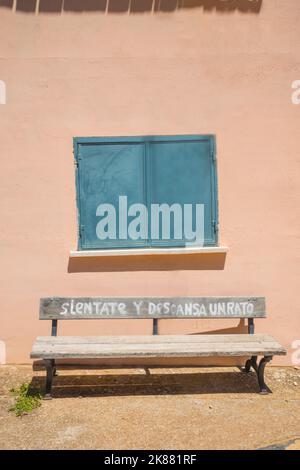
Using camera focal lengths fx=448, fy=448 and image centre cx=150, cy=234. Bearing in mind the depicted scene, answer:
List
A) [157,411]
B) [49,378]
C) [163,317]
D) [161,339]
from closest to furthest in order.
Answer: [157,411]
[49,378]
[161,339]
[163,317]

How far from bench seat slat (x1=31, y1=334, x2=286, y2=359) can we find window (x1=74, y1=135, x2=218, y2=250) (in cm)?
95

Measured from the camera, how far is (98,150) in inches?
181

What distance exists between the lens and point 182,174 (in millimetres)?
4605

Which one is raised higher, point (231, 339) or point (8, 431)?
point (231, 339)

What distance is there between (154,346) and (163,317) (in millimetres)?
437

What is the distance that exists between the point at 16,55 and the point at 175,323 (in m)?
3.20

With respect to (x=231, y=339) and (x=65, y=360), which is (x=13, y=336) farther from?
(x=231, y=339)

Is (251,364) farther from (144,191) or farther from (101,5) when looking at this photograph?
(101,5)

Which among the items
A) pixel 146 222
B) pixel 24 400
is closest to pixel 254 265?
pixel 146 222

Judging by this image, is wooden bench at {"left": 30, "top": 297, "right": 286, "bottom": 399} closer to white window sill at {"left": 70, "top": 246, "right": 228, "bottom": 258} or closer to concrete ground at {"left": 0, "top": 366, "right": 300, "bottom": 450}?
concrete ground at {"left": 0, "top": 366, "right": 300, "bottom": 450}

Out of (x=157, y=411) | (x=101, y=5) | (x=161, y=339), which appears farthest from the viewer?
(x=101, y=5)

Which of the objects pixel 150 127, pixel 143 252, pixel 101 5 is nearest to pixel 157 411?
pixel 143 252
